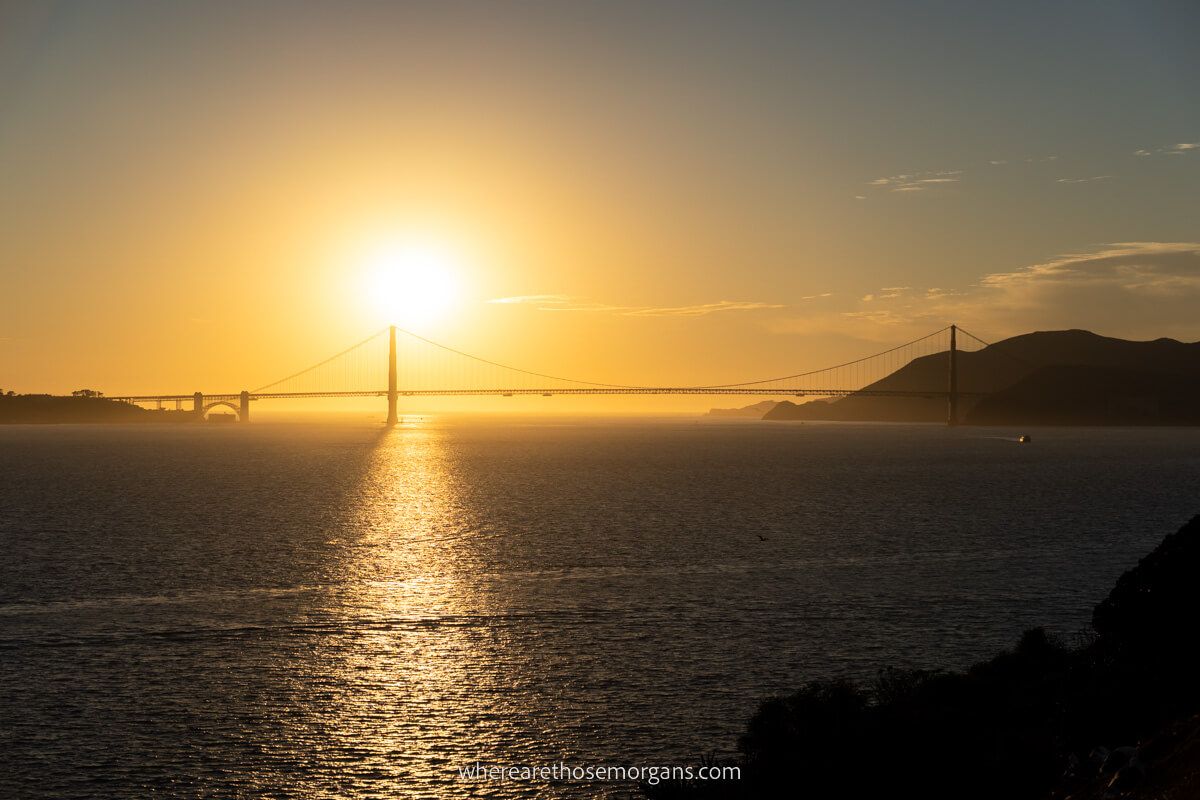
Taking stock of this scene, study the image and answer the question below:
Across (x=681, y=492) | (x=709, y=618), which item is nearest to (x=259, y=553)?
(x=709, y=618)

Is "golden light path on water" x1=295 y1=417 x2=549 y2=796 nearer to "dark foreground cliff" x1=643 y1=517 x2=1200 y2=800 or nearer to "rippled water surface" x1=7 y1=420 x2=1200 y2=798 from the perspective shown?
"rippled water surface" x1=7 y1=420 x2=1200 y2=798

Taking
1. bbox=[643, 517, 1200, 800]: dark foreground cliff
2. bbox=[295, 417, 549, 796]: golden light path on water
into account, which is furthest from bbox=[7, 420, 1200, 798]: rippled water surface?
bbox=[643, 517, 1200, 800]: dark foreground cliff

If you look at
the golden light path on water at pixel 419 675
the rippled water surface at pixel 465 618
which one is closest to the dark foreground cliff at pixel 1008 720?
the rippled water surface at pixel 465 618

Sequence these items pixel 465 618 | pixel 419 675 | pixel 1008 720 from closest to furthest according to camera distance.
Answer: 1. pixel 1008 720
2. pixel 419 675
3. pixel 465 618

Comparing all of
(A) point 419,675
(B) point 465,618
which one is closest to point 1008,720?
(A) point 419,675

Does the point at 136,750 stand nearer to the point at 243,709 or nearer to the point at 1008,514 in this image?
the point at 243,709

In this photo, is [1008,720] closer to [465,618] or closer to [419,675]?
[419,675]

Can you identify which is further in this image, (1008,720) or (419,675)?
(419,675)

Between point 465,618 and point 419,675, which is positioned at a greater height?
point 419,675
